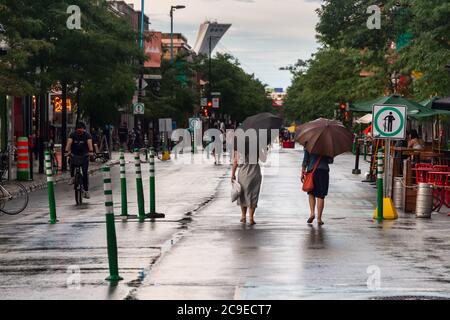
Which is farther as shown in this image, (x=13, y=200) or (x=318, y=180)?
(x=13, y=200)

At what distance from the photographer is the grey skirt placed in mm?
18688

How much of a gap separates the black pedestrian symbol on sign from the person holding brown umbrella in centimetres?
163

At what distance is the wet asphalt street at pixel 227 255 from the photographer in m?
10.9

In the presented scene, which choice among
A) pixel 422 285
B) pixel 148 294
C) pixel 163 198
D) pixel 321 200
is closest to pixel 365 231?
pixel 321 200

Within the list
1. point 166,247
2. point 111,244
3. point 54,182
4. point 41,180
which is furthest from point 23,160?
point 111,244

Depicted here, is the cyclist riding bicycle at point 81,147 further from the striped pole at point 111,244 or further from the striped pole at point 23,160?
the striped pole at point 111,244

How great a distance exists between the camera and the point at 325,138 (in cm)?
1914

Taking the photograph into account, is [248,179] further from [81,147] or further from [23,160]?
[23,160]

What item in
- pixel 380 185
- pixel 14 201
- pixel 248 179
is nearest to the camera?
pixel 248 179

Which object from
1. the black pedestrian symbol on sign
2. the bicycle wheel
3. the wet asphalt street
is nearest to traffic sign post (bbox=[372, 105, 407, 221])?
the black pedestrian symbol on sign

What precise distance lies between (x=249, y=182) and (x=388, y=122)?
3607 mm

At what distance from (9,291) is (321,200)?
875 cm
